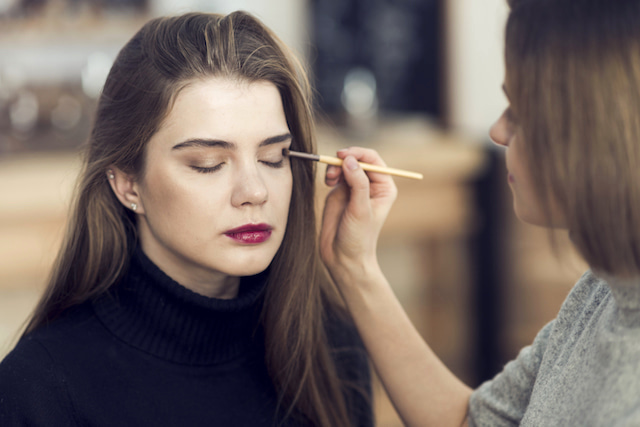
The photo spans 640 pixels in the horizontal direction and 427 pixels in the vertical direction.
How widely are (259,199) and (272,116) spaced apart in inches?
5.5

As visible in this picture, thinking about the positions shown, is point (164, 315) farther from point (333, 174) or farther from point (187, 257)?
point (333, 174)

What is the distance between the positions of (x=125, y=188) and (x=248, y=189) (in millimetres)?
232

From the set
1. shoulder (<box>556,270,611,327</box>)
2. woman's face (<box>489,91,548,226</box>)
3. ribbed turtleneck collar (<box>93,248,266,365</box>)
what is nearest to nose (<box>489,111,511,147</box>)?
woman's face (<box>489,91,548,226</box>)

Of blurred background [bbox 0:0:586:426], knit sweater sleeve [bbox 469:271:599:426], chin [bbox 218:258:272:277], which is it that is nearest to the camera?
knit sweater sleeve [bbox 469:271:599:426]

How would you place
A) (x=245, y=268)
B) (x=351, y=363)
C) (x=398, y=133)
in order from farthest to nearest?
(x=398, y=133)
(x=351, y=363)
(x=245, y=268)

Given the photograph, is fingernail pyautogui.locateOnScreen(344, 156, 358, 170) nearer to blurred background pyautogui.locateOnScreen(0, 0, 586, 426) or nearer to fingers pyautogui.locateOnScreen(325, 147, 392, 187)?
fingers pyautogui.locateOnScreen(325, 147, 392, 187)

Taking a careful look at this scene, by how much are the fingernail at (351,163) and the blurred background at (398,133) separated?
1.20m

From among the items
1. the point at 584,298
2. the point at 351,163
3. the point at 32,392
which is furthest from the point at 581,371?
the point at 32,392

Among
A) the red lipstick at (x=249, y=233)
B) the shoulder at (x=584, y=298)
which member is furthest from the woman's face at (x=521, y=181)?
the red lipstick at (x=249, y=233)

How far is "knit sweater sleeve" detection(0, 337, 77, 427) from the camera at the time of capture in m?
0.90

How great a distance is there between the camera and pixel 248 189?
0.96 m

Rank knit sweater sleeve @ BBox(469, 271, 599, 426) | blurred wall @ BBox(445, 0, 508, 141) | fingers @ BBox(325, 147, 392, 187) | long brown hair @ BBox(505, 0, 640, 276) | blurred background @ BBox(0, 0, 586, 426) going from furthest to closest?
blurred wall @ BBox(445, 0, 508, 141) < blurred background @ BBox(0, 0, 586, 426) < fingers @ BBox(325, 147, 392, 187) < knit sweater sleeve @ BBox(469, 271, 599, 426) < long brown hair @ BBox(505, 0, 640, 276)

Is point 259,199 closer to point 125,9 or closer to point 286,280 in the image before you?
point 286,280

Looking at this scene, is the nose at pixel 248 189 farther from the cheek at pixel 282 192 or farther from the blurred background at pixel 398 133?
the blurred background at pixel 398 133
